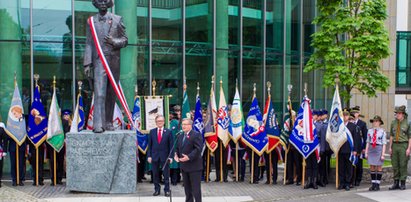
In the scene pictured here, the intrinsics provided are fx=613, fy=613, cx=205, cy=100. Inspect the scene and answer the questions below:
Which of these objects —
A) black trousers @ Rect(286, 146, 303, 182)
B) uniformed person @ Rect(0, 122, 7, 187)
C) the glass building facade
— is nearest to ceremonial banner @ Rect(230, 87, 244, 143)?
black trousers @ Rect(286, 146, 303, 182)

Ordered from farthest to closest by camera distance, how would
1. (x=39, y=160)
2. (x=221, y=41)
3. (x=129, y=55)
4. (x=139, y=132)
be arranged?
(x=221, y=41) < (x=129, y=55) < (x=139, y=132) < (x=39, y=160)

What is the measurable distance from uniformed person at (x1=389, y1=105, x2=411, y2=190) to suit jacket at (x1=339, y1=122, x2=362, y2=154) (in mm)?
834

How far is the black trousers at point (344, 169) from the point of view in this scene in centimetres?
1527

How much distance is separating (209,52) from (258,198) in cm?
880

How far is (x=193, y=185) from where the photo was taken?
11.4 m

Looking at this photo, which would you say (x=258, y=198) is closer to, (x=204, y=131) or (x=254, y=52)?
(x=204, y=131)

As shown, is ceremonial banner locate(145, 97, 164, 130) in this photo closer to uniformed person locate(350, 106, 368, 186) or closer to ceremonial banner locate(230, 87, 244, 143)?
ceremonial banner locate(230, 87, 244, 143)

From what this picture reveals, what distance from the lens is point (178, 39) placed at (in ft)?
69.3

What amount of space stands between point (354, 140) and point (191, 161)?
18.3 feet

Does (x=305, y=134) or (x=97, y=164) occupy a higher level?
(x=305, y=134)

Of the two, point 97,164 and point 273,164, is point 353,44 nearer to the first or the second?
point 273,164

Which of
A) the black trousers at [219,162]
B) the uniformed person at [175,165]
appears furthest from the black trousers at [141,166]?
the black trousers at [219,162]

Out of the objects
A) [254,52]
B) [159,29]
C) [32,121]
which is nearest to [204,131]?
[32,121]

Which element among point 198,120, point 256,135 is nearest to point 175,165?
point 198,120
